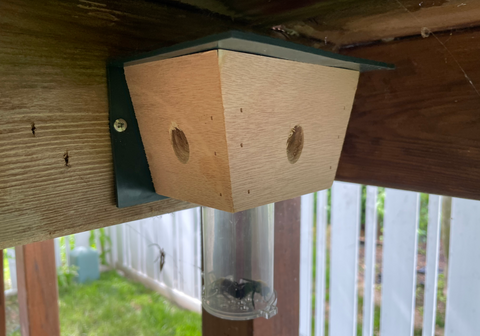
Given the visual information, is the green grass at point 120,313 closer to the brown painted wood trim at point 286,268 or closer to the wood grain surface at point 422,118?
the brown painted wood trim at point 286,268

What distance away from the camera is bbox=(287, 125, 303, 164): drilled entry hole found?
0.53 meters

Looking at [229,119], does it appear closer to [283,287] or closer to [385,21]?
[385,21]

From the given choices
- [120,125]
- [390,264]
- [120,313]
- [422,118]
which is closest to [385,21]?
[422,118]

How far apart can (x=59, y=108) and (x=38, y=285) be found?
119 centimetres

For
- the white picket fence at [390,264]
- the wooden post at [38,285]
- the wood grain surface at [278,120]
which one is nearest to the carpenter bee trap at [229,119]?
the wood grain surface at [278,120]

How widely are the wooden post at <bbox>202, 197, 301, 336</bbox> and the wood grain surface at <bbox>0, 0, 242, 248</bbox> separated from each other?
1.34 ft

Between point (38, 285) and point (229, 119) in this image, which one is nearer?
point (229, 119)

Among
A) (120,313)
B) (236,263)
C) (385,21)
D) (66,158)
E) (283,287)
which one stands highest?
(385,21)

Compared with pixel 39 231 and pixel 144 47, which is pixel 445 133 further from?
pixel 39 231

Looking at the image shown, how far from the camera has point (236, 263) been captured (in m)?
0.74

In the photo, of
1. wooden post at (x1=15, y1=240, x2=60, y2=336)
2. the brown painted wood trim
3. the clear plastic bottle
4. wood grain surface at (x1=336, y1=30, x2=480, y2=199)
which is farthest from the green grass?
wood grain surface at (x1=336, y1=30, x2=480, y2=199)

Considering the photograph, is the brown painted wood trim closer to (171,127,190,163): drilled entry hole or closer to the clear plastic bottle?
the clear plastic bottle

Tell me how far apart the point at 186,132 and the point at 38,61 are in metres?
0.18

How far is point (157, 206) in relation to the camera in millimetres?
570
